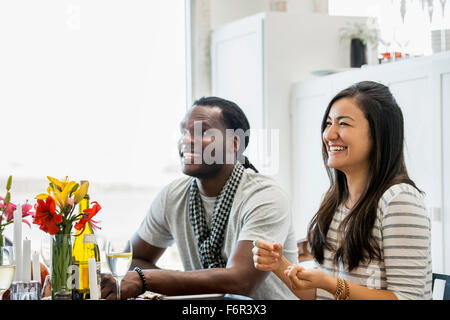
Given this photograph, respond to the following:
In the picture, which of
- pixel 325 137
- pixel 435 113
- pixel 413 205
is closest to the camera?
pixel 413 205

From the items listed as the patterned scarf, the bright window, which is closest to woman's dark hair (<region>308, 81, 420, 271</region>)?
the patterned scarf

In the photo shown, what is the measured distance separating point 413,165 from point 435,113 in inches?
11.5

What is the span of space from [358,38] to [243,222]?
2.22 metres

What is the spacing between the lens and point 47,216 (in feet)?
4.24

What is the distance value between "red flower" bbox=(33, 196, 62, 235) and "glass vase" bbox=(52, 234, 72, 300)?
0.03m

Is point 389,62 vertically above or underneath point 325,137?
above

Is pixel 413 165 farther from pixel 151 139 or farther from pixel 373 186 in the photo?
pixel 151 139

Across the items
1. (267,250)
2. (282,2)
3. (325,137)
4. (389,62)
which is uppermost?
(282,2)

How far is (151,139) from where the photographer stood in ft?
13.9

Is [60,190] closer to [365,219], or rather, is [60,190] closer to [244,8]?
[365,219]

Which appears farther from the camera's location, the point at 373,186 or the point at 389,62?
the point at 389,62

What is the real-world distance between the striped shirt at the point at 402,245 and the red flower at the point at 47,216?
30.3 inches
